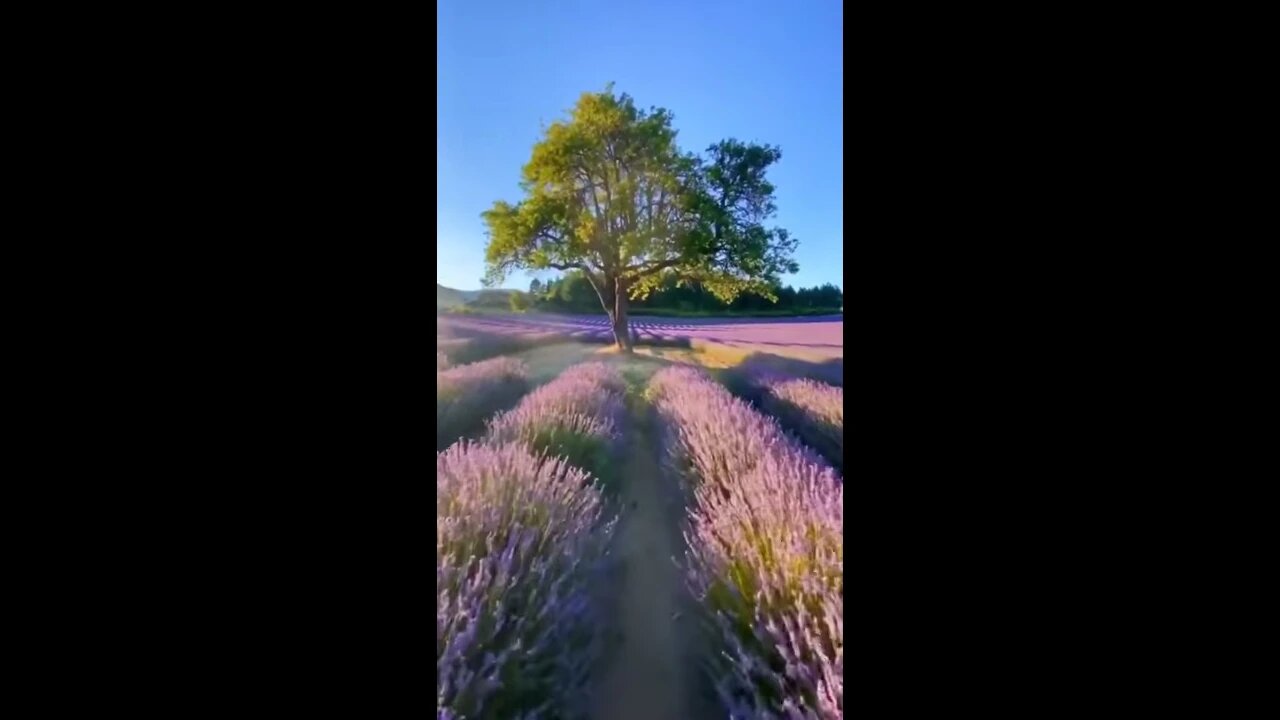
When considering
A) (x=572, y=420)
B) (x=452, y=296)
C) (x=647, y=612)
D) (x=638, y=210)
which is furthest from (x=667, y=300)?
(x=647, y=612)

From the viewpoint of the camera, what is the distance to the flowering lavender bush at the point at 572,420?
1.13 m

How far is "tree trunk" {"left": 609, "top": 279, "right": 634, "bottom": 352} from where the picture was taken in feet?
3.78

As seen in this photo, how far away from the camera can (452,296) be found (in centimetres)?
109

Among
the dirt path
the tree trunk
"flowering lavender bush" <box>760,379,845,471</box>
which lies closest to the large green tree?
the tree trunk

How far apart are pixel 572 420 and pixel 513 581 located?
0.31 metres

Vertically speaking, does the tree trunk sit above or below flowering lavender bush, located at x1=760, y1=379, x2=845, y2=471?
above

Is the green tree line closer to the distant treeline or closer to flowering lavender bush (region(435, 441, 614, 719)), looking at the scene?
the distant treeline

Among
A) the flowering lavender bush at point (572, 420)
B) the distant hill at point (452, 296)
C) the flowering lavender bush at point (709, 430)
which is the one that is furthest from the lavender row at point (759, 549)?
the distant hill at point (452, 296)

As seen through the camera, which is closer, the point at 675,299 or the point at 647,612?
the point at 647,612

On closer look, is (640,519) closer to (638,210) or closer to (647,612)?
(647,612)

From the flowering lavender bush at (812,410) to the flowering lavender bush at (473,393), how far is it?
0.49 metres

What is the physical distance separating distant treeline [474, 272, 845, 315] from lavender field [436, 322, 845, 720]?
0.03 metres

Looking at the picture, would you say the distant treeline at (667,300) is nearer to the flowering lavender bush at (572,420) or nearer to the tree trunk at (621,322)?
the tree trunk at (621,322)
